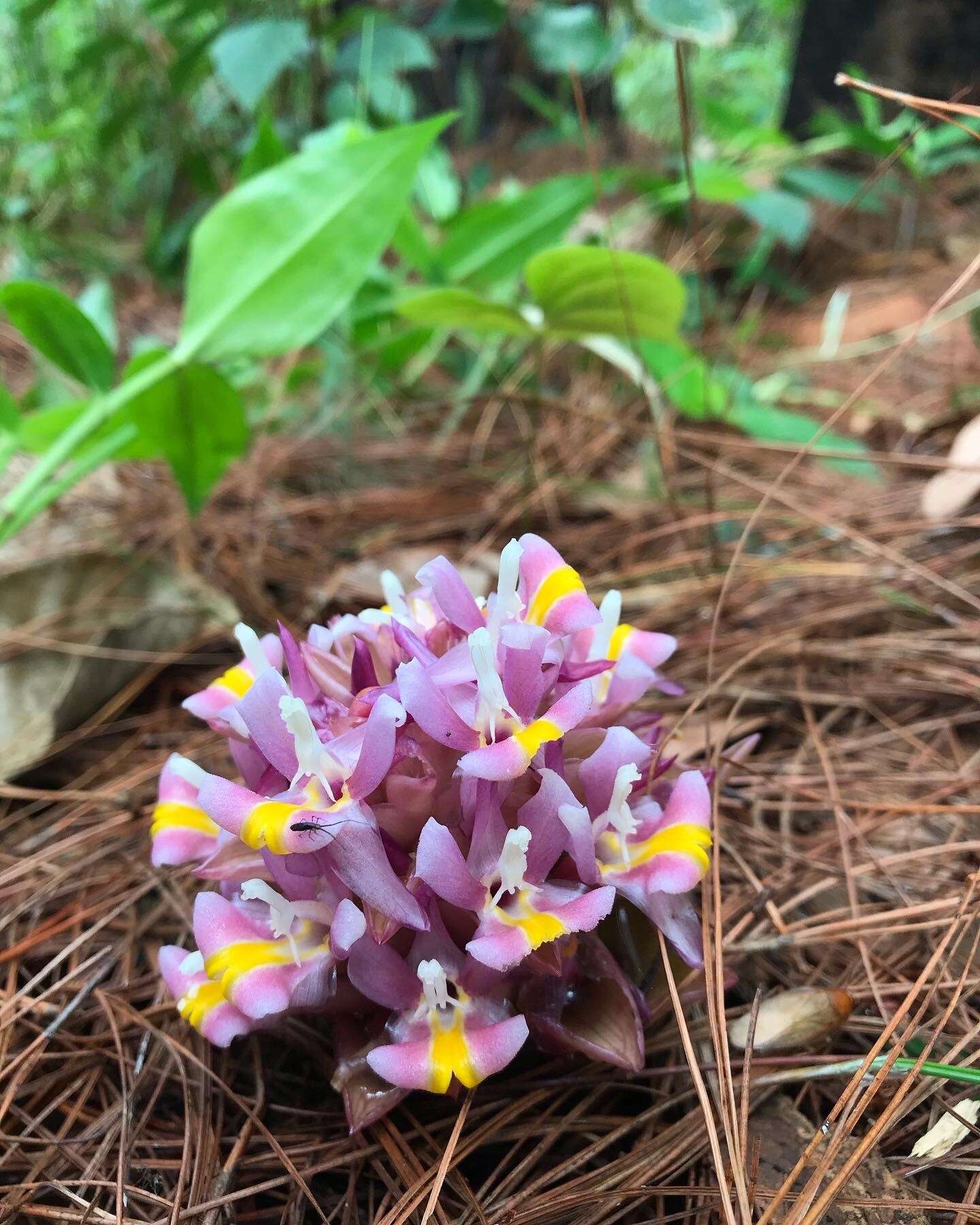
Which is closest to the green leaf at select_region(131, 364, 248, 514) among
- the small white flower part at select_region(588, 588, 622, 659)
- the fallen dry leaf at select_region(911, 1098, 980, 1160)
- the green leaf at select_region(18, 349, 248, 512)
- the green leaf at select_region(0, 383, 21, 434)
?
the green leaf at select_region(18, 349, 248, 512)

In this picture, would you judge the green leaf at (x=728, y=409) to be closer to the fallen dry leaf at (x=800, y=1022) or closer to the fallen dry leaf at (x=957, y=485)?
the fallen dry leaf at (x=957, y=485)

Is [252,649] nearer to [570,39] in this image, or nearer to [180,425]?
[180,425]

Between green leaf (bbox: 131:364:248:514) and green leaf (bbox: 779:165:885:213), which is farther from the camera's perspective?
green leaf (bbox: 779:165:885:213)

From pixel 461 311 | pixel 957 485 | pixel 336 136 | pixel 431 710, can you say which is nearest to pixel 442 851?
pixel 431 710

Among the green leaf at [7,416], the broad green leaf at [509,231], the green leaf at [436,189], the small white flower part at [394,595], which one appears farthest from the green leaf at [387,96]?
the small white flower part at [394,595]

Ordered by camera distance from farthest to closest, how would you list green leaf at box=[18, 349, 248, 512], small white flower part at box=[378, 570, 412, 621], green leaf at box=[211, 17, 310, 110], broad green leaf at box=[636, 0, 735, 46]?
green leaf at box=[211, 17, 310, 110]
green leaf at box=[18, 349, 248, 512]
broad green leaf at box=[636, 0, 735, 46]
small white flower part at box=[378, 570, 412, 621]

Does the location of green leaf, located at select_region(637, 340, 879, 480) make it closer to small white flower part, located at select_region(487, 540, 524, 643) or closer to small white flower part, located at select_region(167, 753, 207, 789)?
small white flower part, located at select_region(487, 540, 524, 643)

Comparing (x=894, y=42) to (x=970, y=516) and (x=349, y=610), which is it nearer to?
(x=970, y=516)
